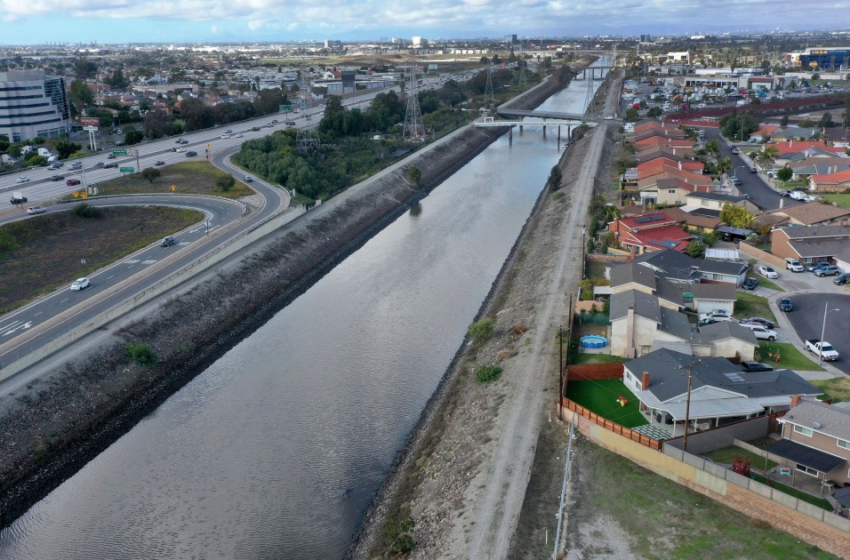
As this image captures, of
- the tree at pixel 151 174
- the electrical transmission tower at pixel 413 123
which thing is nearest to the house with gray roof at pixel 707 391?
the tree at pixel 151 174

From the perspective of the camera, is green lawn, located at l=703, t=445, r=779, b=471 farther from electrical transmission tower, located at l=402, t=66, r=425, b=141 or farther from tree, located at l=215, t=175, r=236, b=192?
electrical transmission tower, located at l=402, t=66, r=425, b=141

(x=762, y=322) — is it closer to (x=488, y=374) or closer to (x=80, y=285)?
(x=488, y=374)

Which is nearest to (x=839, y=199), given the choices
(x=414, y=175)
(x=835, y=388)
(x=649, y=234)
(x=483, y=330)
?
(x=649, y=234)

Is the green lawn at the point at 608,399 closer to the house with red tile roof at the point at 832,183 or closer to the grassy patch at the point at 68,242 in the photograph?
the grassy patch at the point at 68,242

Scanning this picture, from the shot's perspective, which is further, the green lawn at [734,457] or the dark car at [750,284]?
the dark car at [750,284]

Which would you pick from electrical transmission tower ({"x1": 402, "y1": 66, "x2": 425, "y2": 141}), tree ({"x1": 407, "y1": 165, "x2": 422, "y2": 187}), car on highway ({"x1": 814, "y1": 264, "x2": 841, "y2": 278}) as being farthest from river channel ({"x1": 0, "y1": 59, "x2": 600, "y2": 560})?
electrical transmission tower ({"x1": 402, "y1": 66, "x2": 425, "y2": 141})
